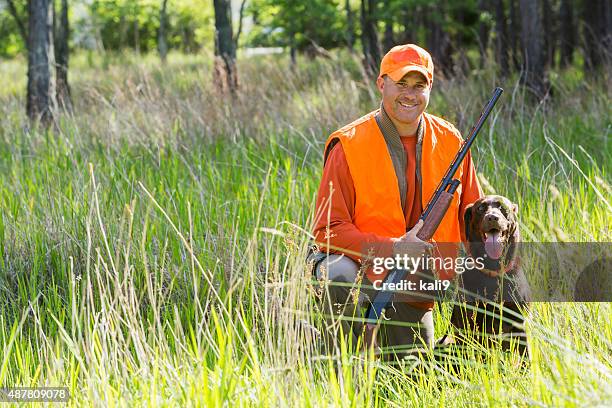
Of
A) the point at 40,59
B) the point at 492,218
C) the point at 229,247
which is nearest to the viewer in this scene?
the point at 492,218

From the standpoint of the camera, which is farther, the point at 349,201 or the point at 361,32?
Result: the point at 361,32

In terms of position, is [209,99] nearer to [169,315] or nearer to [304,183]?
[304,183]

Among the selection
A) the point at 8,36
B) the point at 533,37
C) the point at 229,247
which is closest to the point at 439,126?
the point at 229,247

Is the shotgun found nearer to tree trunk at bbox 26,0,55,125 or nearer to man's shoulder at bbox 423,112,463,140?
man's shoulder at bbox 423,112,463,140

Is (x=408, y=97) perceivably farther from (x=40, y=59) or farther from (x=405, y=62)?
(x=40, y=59)

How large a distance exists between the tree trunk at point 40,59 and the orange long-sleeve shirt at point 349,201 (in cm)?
662

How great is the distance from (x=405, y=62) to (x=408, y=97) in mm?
138

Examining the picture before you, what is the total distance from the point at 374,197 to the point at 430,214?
0.91 feet

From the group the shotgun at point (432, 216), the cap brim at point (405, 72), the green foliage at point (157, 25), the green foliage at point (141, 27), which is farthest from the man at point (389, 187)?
the green foliage at point (157, 25)

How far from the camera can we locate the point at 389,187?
357 centimetres

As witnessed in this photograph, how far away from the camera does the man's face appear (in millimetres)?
3568

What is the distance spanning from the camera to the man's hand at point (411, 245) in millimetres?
3369

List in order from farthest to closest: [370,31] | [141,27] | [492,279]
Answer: [141,27] → [370,31] → [492,279]

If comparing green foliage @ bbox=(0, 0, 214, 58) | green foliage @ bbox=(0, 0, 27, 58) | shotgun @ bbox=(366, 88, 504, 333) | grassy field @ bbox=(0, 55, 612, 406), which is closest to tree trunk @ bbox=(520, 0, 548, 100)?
grassy field @ bbox=(0, 55, 612, 406)
